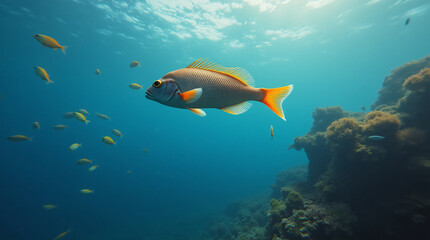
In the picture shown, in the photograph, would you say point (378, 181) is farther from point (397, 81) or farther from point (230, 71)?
point (397, 81)

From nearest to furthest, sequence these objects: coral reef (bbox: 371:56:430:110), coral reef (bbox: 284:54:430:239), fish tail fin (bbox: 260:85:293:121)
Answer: fish tail fin (bbox: 260:85:293:121) → coral reef (bbox: 284:54:430:239) → coral reef (bbox: 371:56:430:110)

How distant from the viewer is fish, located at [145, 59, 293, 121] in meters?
1.26

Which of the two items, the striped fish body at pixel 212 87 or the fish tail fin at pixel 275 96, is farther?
the fish tail fin at pixel 275 96

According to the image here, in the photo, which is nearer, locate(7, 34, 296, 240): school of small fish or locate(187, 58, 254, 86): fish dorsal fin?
locate(7, 34, 296, 240): school of small fish

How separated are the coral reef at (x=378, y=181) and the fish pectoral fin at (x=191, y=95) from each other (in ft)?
16.2

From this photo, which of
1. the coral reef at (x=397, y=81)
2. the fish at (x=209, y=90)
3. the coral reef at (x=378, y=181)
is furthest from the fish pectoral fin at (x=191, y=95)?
the coral reef at (x=397, y=81)

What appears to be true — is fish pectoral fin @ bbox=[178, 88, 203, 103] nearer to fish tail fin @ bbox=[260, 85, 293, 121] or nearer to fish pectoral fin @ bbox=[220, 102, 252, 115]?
fish pectoral fin @ bbox=[220, 102, 252, 115]

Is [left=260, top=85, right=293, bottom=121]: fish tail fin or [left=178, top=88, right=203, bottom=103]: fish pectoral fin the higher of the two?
[left=260, top=85, right=293, bottom=121]: fish tail fin

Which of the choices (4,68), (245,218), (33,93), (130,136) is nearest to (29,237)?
(245,218)

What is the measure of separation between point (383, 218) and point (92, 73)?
48859 mm

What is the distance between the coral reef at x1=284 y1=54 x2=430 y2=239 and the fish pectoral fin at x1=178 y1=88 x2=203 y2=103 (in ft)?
16.2

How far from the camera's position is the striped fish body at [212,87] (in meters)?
1.32

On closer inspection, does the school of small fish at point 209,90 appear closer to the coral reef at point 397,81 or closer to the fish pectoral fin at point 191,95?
the fish pectoral fin at point 191,95

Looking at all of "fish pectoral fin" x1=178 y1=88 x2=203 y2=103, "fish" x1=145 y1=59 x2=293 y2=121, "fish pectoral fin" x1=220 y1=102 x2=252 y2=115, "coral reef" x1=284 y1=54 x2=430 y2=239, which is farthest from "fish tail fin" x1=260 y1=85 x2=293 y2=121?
"coral reef" x1=284 y1=54 x2=430 y2=239
